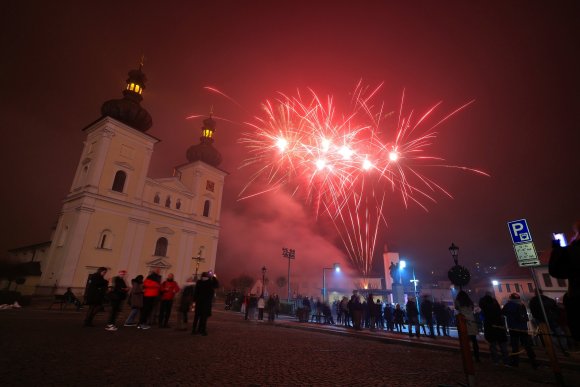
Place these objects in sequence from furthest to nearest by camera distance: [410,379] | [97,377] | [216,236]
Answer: [216,236] < [410,379] < [97,377]

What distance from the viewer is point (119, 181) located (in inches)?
1372

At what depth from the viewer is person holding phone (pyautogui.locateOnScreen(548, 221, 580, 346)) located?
129 inches

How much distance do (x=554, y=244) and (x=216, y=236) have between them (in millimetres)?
45188

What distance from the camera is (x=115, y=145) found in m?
34.9

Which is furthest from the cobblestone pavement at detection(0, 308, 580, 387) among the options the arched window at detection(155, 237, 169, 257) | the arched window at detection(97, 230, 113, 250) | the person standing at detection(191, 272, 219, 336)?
the arched window at detection(155, 237, 169, 257)

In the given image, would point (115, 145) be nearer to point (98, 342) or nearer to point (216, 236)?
point (216, 236)

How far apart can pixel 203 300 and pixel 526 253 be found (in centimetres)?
850

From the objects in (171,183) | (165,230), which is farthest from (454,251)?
(171,183)

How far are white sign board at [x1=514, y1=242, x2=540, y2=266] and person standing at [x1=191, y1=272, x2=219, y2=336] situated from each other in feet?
26.9

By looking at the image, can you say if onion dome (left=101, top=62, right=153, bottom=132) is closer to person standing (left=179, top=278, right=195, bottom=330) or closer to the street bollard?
person standing (left=179, top=278, right=195, bottom=330)

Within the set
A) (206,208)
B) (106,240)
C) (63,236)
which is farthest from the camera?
(206,208)

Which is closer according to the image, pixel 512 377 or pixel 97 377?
pixel 97 377

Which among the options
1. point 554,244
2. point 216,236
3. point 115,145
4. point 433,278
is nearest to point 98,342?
point 554,244

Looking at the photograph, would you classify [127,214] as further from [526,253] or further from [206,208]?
[526,253]
